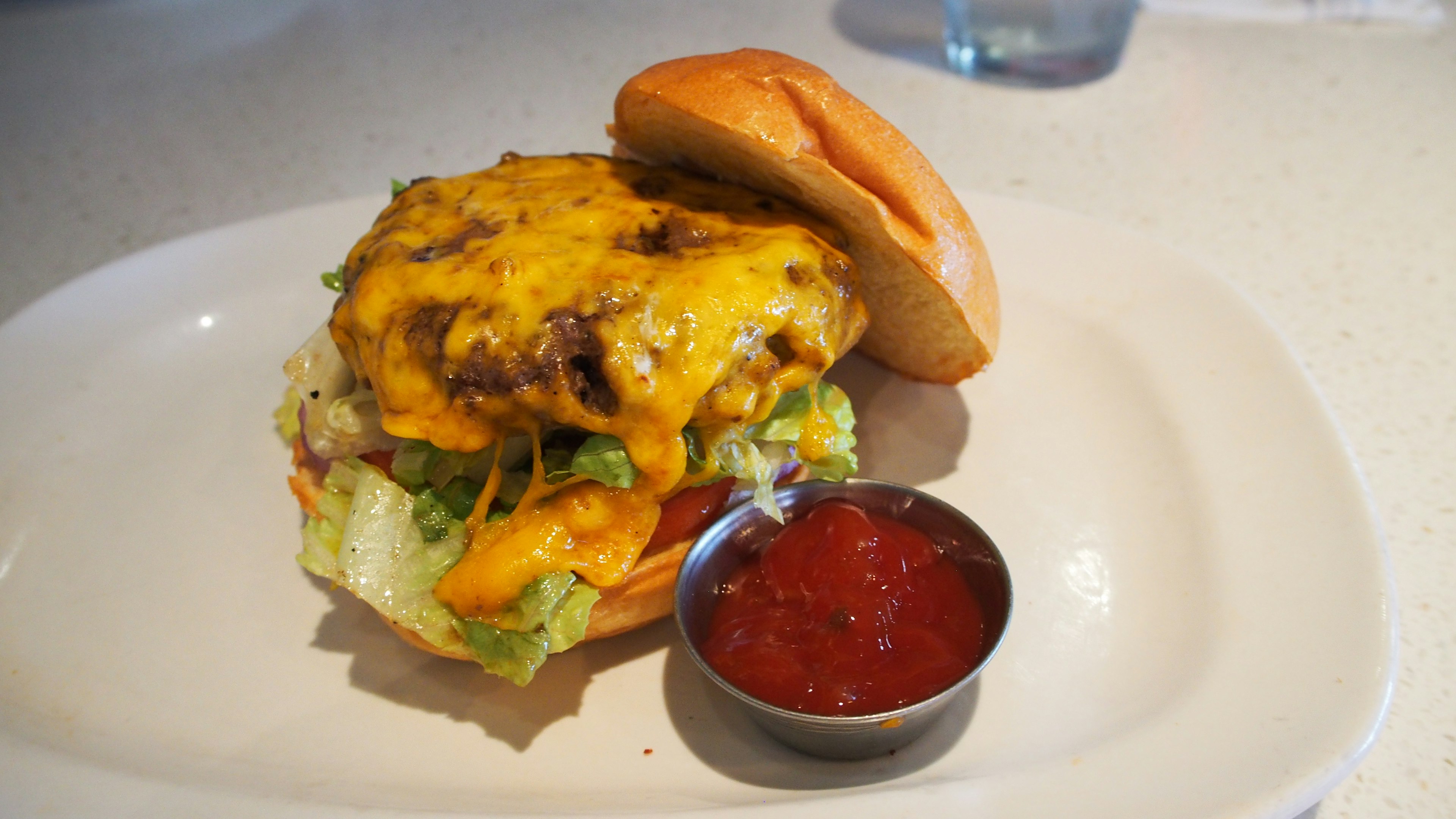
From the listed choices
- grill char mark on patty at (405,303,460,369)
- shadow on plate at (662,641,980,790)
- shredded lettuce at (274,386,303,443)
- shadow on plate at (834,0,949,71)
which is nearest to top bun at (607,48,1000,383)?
grill char mark on patty at (405,303,460,369)

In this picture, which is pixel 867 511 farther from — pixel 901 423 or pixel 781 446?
pixel 901 423

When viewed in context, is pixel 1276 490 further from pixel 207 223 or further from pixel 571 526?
pixel 207 223

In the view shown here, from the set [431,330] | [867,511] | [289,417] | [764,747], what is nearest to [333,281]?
[289,417]

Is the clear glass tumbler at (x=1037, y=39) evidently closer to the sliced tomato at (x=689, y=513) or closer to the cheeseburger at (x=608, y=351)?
the cheeseburger at (x=608, y=351)

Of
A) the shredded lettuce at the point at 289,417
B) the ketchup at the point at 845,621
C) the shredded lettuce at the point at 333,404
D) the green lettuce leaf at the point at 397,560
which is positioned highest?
the shredded lettuce at the point at 333,404

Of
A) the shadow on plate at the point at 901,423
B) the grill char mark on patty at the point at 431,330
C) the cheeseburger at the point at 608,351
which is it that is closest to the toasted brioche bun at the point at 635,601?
the cheeseburger at the point at 608,351

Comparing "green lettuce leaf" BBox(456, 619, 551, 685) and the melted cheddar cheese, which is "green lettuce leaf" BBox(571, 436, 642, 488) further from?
→ "green lettuce leaf" BBox(456, 619, 551, 685)

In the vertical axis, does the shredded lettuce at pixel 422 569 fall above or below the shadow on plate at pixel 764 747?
above
